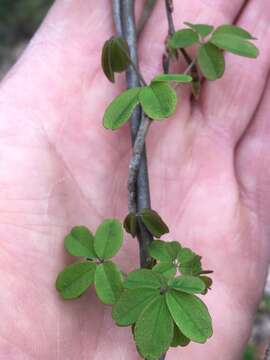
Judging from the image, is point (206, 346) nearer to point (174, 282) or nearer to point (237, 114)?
point (174, 282)

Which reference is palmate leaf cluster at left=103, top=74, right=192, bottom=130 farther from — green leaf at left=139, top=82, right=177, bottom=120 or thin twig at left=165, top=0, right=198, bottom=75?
thin twig at left=165, top=0, right=198, bottom=75

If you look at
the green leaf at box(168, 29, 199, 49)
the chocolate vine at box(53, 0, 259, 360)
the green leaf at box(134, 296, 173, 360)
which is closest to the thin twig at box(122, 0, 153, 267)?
the chocolate vine at box(53, 0, 259, 360)

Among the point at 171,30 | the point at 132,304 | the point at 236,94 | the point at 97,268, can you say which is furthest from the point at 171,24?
the point at 132,304

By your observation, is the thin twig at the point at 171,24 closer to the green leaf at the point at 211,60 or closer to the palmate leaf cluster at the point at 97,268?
the green leaf at the point at 211,60

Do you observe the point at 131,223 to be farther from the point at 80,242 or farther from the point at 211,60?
the point at 211,60

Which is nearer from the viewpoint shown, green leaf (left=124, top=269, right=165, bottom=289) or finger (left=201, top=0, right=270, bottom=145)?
green leaf (left=124, top=269, right=165, bottom=289)

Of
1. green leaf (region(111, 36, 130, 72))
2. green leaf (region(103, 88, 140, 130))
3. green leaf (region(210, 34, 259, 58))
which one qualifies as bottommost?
green leaf (region(103, 88, 140, 130))
